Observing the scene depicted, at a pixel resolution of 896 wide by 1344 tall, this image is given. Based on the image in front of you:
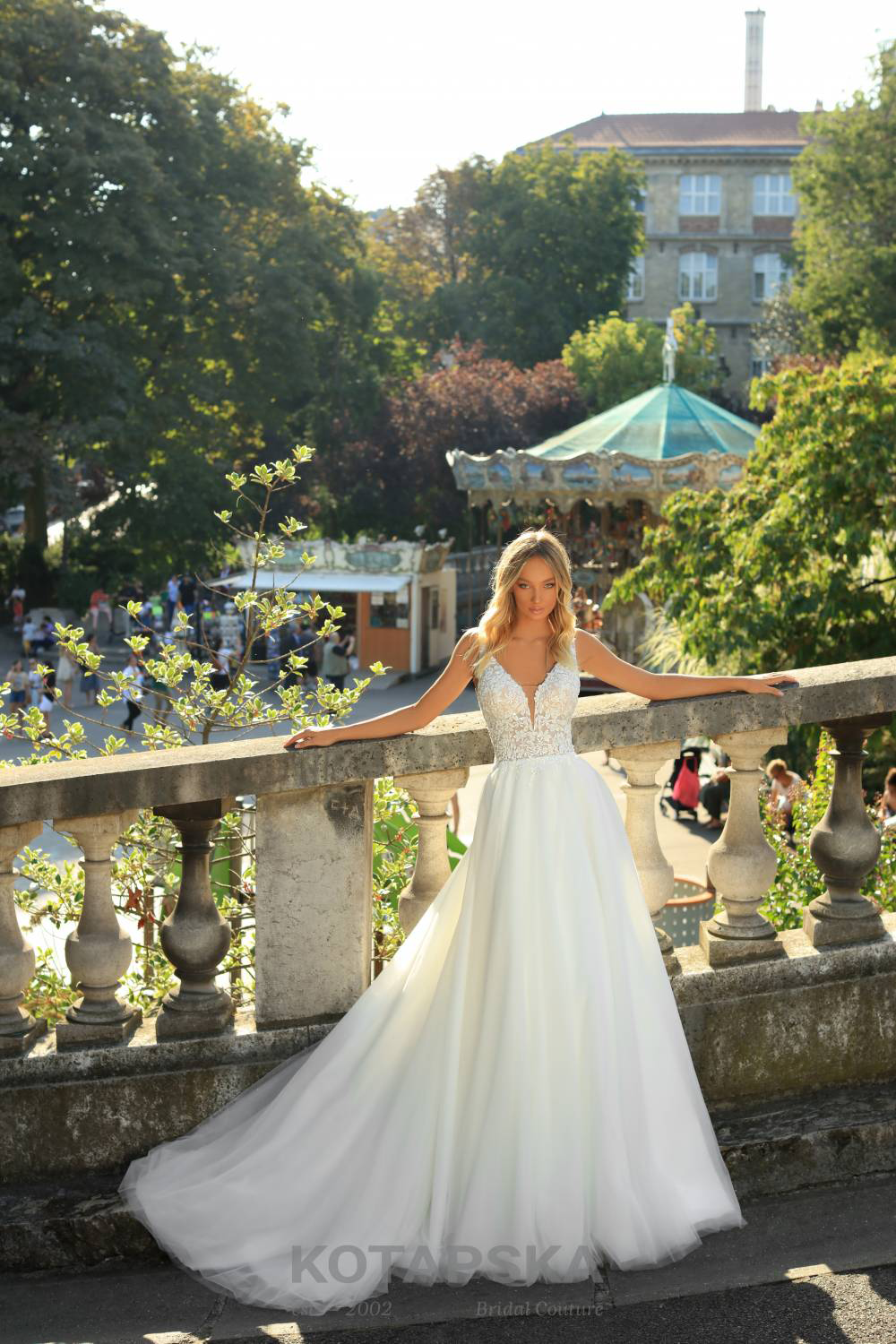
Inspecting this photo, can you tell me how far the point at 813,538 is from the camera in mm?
11500

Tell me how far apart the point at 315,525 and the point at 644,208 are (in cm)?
3300

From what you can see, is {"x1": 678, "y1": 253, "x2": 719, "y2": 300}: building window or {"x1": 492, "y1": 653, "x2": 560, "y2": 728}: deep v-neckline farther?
{"x1": 678, "y1": 253, "x2": 719, "y2": 300}: building window

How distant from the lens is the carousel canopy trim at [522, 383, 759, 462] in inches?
1063

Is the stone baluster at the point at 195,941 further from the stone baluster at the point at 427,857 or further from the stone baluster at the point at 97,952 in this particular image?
the stone baluster at the point at 427,857

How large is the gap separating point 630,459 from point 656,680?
2319 cm

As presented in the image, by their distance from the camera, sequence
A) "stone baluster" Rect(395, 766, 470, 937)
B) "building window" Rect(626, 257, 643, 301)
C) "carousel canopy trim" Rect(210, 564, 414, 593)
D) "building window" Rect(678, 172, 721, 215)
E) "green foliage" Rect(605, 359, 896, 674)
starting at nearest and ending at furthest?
"stone baluster" Rect(395, 766, 470, 937) → "green foliage" Rect(605, 359, 896, 674) → "carousel canopy trim" Rect(210, 564, 414, 593) → "building window" Rect(678, 172, 721, 215) → "building window" Rect(626, 257, 643, 301)

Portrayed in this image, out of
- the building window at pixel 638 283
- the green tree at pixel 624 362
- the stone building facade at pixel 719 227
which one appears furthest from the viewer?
the building window at pixel 638 283

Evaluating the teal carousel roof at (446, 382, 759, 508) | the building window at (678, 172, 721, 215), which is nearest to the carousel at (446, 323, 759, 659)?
the teal carousel roof at (446, 382, 759, 508)

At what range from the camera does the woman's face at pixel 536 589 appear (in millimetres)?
3535

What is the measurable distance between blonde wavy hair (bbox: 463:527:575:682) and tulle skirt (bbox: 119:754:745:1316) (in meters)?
0.29

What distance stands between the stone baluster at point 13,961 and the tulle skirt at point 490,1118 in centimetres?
43

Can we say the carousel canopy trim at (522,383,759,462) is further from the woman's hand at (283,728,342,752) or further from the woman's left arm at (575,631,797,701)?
the woman's hand at (283,728,342,752)

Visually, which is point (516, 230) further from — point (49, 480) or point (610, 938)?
point (610, 938)

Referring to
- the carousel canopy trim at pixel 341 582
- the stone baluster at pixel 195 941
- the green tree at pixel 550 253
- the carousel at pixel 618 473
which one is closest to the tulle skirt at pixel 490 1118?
the stone baluster at pixel 195 941
